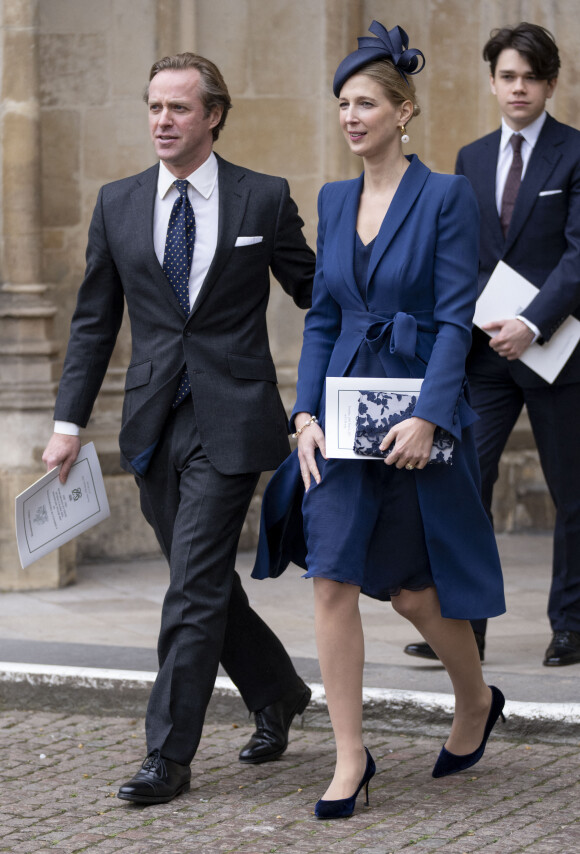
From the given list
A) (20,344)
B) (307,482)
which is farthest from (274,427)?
(20,344)

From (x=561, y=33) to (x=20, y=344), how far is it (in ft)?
11.0

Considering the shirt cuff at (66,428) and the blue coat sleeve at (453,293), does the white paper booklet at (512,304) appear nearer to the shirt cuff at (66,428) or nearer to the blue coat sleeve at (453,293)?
the blue coat sleeve at (453,293)

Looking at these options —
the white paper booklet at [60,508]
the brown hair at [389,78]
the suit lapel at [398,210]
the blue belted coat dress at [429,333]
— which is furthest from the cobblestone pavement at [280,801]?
the brown hair at [389,78]

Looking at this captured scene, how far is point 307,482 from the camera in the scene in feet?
14.5

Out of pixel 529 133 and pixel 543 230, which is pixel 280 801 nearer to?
pixel 543 230

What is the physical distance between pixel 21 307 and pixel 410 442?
138 inches

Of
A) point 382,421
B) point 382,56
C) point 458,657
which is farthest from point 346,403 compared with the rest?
point 382,56

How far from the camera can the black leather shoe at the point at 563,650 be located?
19.1 feet

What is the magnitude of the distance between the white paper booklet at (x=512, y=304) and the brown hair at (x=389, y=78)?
1.43 m

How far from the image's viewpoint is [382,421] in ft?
14.1

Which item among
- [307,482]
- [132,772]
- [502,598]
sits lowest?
[132,772]

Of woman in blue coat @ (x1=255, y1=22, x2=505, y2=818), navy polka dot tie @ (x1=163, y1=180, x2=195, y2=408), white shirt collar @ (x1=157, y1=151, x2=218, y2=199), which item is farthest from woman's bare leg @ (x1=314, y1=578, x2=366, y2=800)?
white shirt collar @ (x1=157, y1=151, x2=218, y2=199)

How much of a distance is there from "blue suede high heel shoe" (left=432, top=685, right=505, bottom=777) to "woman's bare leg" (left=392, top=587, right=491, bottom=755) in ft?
0.05

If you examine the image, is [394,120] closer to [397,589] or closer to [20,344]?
[397,589]
